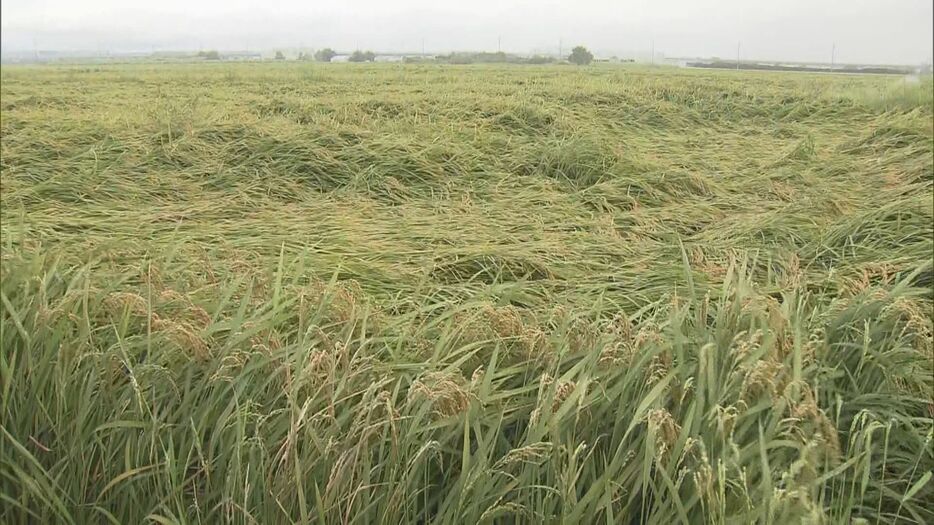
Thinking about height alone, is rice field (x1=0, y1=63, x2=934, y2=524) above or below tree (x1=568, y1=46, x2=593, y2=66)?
below

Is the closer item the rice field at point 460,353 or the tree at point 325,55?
the rice field at point 460,353

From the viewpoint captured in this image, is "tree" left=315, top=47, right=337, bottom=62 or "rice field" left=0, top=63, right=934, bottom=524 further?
"tree" left=315, top=47, right=337, bottom=62

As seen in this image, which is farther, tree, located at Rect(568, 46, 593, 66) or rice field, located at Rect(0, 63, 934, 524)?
tree, located at Rect(568, 46, 593, 66)

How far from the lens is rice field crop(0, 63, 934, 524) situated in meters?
1.22

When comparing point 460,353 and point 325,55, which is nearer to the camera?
point 460,353

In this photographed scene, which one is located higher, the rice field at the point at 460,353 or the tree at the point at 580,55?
the tree at the point at 580,55

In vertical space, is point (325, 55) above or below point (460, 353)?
above

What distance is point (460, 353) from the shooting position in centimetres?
149

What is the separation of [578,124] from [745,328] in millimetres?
2992

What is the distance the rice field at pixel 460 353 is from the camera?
1.22 m

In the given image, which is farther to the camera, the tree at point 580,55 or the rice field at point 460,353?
the tree at point 580,55

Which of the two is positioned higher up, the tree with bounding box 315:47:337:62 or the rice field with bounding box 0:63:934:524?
the tree with bounding box 315:47:337:62

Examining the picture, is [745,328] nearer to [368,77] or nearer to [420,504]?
[420,504]

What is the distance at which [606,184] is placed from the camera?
288cm
